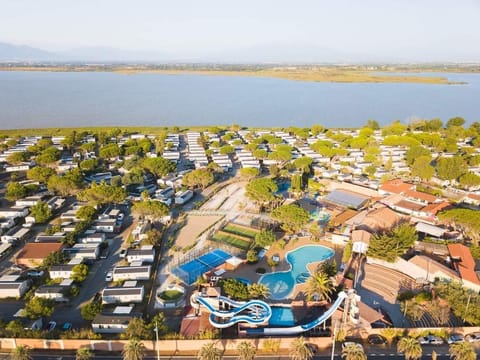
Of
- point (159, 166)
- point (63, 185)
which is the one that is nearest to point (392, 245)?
point (159, 166)

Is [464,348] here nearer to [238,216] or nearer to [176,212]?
[238,216]

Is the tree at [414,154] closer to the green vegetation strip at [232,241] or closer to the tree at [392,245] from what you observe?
the tree at [392,245]

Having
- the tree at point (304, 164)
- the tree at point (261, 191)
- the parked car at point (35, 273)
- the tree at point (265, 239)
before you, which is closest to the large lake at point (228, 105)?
the tree at point (304, 164)

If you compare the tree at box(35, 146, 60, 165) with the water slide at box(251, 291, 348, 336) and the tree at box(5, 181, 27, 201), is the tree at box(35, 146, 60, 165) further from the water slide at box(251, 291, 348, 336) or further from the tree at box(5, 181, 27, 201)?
the water slide at box(251, 291, 348, 336)

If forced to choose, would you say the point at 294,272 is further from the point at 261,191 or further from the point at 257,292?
the point at 261,191

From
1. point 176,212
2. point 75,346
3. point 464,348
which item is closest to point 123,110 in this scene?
point 176,212

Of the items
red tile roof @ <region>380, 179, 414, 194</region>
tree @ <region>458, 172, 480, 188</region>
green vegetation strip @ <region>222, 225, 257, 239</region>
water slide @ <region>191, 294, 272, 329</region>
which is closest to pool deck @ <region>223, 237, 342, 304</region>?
water slide @ <region>191, 294, 272, 329</region>
